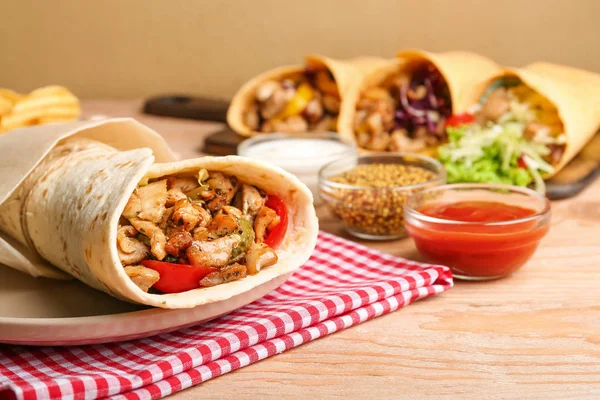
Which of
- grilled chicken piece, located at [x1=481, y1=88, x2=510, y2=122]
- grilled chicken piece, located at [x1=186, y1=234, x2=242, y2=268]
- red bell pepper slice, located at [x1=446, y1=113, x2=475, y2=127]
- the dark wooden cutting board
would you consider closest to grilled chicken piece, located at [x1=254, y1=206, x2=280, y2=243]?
grilled chicken piece, located at [x1=186, y1=234, x2=242, y2=268]

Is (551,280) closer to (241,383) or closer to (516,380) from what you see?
(516,380)

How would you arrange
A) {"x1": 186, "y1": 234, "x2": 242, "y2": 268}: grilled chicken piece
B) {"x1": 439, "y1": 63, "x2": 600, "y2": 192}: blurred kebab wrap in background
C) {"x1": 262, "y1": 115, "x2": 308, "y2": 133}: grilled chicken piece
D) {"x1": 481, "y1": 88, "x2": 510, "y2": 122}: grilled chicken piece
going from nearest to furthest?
{"x1": 186, "y1": 234, "x2": 242, "y2": 268}: grilled chicken piece → {"x1": 439, "y1": 63, "x2": 600, "y2": 192}: blurred kebab wrap in background → {"x1": 481, "y1": 88, "x2": 510, "y2": 122}: grilled chicken piece → {"x1": 262, "y1": 115, "x2": 308, "y2": 133}: grilled chicken piece

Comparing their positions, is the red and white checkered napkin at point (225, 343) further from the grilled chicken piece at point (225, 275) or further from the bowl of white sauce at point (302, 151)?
the bowl of white sauce at point (302, 151)

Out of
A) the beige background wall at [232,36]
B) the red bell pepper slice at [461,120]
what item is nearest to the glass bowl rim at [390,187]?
the red bell pepper slice at [461,120]

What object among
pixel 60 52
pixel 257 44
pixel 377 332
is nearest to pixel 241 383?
pixel 377 332

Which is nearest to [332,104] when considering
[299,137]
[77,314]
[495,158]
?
[299,137]

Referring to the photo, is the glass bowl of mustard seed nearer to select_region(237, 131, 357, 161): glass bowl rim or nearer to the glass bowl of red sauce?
the glass bowl of red sauce
